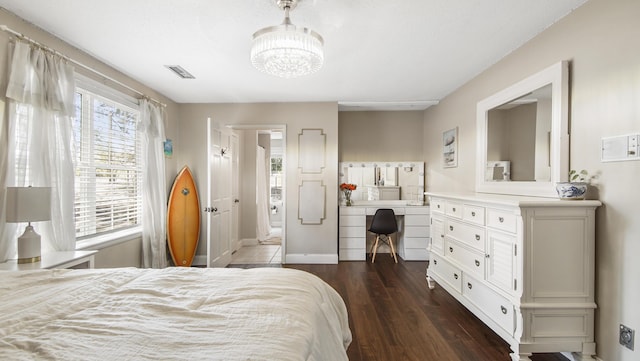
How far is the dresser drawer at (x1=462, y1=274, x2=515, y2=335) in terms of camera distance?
200cm

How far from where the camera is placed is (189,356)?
0.83 meters

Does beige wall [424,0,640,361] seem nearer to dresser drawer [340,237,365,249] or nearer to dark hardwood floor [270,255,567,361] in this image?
dark hardwood floor [270,255,567,361]

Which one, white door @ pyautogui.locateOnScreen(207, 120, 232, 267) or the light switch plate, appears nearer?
the light switch plate

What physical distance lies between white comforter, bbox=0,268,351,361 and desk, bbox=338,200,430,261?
2.87 m

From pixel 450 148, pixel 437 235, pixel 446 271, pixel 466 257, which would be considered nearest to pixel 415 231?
pixel 437 235

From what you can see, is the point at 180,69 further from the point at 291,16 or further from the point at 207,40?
the point at 291,16

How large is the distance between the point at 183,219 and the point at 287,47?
125 inches

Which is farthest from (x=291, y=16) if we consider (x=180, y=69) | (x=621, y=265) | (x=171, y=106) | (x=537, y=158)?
(x=171, y=106)

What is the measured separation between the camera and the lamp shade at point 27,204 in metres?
1.86

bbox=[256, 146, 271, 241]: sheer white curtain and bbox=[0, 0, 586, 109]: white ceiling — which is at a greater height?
bbox=[0, 0, 586, 109]: white ceiling

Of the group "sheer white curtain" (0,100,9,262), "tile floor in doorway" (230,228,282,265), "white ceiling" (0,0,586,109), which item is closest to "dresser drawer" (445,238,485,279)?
"white ceiling" (0,0,586,109)

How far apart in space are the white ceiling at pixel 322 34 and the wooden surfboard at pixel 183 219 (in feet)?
4.60

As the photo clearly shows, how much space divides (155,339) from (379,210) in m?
3.73

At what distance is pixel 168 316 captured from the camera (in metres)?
1.10
